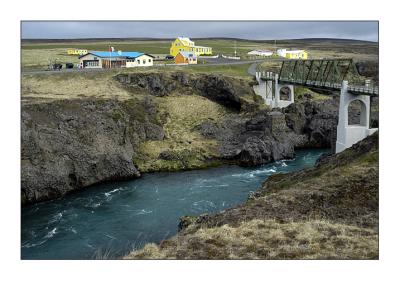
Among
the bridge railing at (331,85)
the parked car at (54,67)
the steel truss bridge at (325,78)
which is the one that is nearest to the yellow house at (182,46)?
the bridge railing at (331,85)

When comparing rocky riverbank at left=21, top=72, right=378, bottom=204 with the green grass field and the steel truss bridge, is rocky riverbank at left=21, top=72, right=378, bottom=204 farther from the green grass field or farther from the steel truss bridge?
the green grass field

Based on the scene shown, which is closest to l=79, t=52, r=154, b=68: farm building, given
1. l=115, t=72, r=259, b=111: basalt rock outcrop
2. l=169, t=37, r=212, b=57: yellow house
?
l=115, t=72, r=259, b=111: basalt rock outcrop

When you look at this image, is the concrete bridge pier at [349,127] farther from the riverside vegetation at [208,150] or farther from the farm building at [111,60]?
the farm building at [111,60]

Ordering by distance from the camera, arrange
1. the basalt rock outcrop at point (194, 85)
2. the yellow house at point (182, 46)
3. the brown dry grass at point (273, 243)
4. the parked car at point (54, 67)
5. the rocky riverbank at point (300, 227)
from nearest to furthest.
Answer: the brown dry grass at point (273, 243) → the rocky riverbank at point (300, 227) → the basalt rock outcrop at point (194, 85) → the parked car at point (54, 67) → the yellow house at point (182, 46)

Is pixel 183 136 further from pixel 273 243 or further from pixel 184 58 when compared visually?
pixel 273 243

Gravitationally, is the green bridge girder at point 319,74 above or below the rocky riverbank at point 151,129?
above
